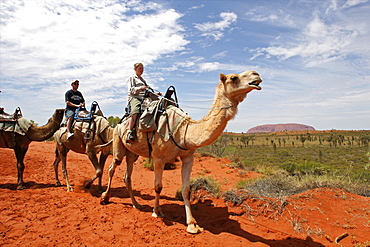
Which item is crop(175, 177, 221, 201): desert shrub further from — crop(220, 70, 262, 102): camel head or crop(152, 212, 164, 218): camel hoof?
crop(220, 70, 262, 102): camel head

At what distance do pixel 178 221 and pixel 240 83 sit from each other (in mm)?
3614

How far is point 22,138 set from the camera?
9.13m

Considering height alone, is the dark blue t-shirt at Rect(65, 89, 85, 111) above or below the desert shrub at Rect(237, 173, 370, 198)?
above

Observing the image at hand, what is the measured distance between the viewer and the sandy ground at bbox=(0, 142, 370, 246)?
490 cm

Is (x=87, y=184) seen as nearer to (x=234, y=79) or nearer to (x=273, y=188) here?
(x=273, y=188)

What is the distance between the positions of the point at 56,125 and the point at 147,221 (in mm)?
5994

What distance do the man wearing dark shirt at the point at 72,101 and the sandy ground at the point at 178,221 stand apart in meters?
2.50

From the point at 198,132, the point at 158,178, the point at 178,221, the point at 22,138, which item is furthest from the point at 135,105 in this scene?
the point at 22,138

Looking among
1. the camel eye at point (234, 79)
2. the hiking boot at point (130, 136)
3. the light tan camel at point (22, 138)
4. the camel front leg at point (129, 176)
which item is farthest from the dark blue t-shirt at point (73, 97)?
the camel eye at point (234, 79)

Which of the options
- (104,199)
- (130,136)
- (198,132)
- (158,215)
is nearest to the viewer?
(198,132)

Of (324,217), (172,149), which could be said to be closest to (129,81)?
(172,149)

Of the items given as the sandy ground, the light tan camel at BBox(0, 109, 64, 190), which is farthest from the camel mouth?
the light tan camel at BBox(0, 109, 64, 190)

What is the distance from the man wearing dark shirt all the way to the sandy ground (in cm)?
250

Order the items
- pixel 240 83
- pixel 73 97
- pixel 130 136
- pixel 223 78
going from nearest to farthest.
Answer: pixel 240 83, pixel 223 78, pixel 130 136, pixel 73 97
